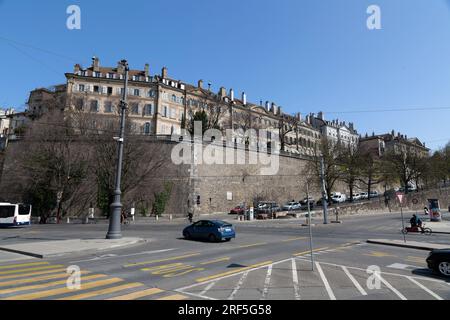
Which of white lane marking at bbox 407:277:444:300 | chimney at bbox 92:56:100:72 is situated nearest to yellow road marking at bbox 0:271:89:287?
white lane marking at bbox 407:277:444:300

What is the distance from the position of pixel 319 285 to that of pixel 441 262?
5005 mm

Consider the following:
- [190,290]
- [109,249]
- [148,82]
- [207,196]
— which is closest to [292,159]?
[207,196]

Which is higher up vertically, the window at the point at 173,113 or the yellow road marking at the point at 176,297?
the window at the point at 173,113

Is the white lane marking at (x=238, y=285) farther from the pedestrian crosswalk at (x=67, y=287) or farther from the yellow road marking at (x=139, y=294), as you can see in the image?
the yellow road marking at (x=139, y=294)

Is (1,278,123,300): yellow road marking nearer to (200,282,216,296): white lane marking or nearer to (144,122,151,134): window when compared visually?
(200,282,216,296): white lane marking

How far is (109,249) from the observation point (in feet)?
49.6

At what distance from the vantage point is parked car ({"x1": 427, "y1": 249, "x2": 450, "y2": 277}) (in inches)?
388

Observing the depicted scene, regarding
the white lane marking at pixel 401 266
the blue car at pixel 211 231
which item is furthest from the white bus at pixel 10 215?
the white lane marking at pixel 401 266

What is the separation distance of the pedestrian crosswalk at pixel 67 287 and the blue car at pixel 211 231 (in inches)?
389

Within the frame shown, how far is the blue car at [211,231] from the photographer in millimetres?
18781

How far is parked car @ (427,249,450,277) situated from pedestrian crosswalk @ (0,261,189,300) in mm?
8941
